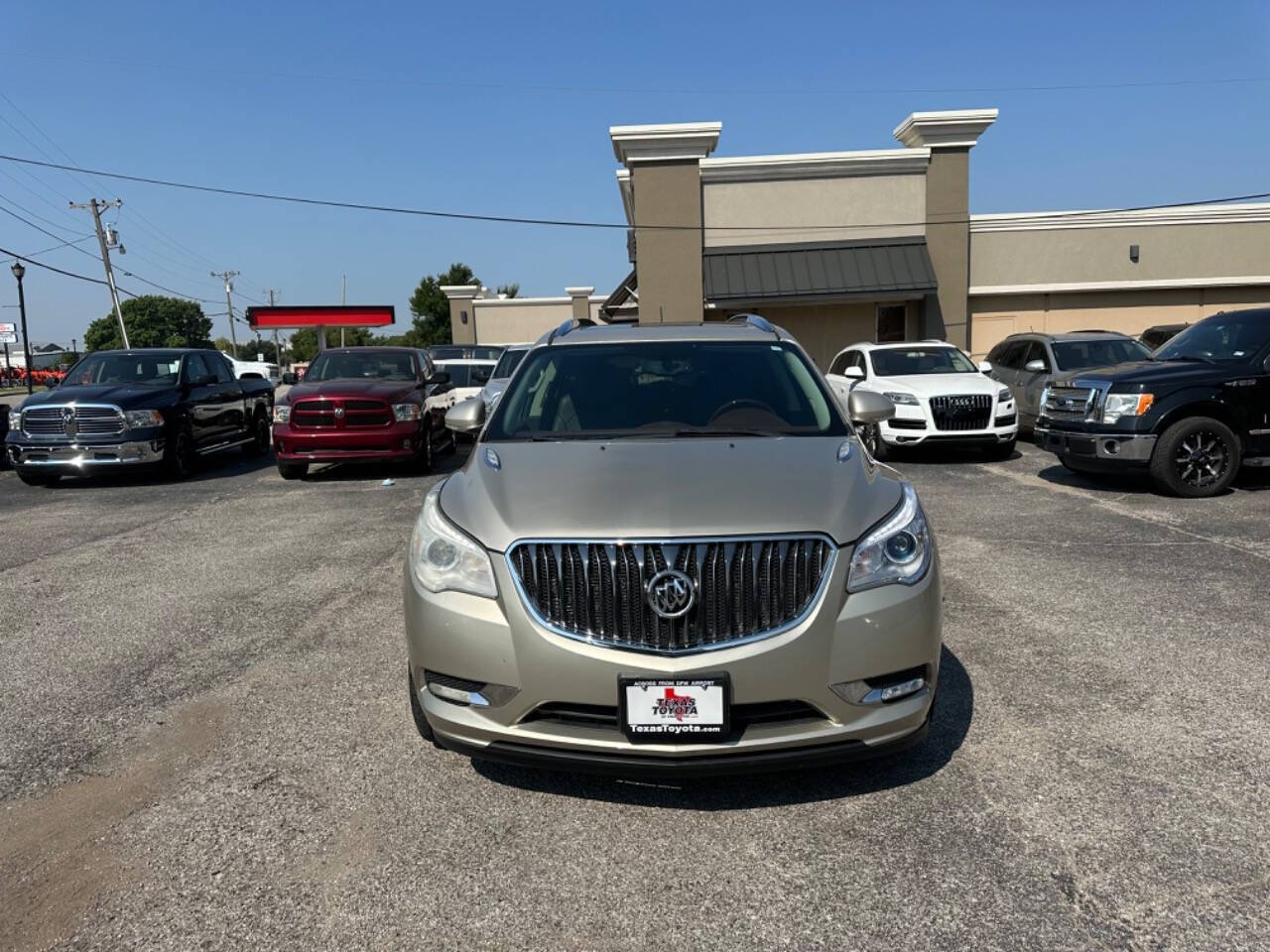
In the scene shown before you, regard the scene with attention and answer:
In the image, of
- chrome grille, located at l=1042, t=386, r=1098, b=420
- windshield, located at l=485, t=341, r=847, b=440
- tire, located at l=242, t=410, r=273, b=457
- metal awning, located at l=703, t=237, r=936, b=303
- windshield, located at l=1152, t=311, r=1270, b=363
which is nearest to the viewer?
windshield, located at l=485, t=341, r=847, b=440

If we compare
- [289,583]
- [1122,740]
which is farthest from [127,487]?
[1122,740]

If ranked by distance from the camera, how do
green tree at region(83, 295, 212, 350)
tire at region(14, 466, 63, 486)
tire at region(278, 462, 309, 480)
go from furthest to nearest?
green tree at region(83, 295, 212, 350) → tire at region(278, 462, 309, 480) → tire at region(14, 466, 63, 486)

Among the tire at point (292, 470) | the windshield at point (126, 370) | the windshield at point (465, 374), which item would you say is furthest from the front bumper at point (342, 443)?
the windshield at point (465, 374)

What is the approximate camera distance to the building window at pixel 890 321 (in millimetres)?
25031

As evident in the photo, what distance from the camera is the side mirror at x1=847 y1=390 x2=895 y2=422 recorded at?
465cm

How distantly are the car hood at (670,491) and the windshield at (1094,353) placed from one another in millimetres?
11231

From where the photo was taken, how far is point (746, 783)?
3.44 metres

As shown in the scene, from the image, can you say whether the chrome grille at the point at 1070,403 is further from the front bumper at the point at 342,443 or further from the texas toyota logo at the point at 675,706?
the texas toyota logo at the point at 675,706

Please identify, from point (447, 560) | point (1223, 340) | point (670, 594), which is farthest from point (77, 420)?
point (1223, 340)

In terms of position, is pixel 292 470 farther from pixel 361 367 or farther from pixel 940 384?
pixel 940 384

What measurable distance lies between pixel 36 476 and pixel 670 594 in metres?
12.3

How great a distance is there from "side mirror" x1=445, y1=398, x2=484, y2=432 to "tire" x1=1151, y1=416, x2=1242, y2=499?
732 cm

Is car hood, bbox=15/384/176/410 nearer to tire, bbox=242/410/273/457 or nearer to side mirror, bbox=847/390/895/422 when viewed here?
tire, bbox=242/410/273/457

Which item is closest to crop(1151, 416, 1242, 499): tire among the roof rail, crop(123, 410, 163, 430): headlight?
the roof rail
